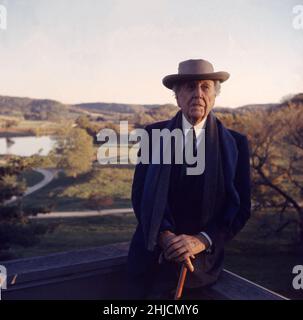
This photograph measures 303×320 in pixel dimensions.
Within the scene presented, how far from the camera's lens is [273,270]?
7684 millimetres

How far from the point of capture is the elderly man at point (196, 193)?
1422 mm

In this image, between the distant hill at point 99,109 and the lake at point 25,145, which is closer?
the distant hill at point 99,109

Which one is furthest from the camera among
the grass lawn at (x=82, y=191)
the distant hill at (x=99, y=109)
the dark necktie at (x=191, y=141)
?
the grass lawn at (x=82, y=191)

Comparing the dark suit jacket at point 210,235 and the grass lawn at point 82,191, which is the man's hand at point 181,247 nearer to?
the dark suit jacket at point 210,235

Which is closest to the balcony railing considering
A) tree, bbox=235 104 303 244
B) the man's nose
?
the man's nose

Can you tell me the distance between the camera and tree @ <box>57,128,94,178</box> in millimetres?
6109

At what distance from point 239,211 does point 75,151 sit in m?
5.65

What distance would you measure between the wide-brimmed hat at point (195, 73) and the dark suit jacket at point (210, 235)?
9.3 inches

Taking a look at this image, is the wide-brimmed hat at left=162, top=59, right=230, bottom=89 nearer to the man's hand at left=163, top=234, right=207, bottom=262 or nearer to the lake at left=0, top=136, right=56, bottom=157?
the man's hand at left=163, top=234, right=207, bottom=262

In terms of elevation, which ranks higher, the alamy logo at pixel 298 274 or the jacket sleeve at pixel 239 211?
the jacket sleeve at pixel 239 211

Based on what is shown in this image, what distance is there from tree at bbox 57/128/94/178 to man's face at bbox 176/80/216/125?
4.46m

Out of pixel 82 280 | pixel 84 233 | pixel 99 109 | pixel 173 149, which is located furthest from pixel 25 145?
pixel 84 233

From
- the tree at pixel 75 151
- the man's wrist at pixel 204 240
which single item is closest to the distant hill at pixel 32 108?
the tree at pixel 75 151
